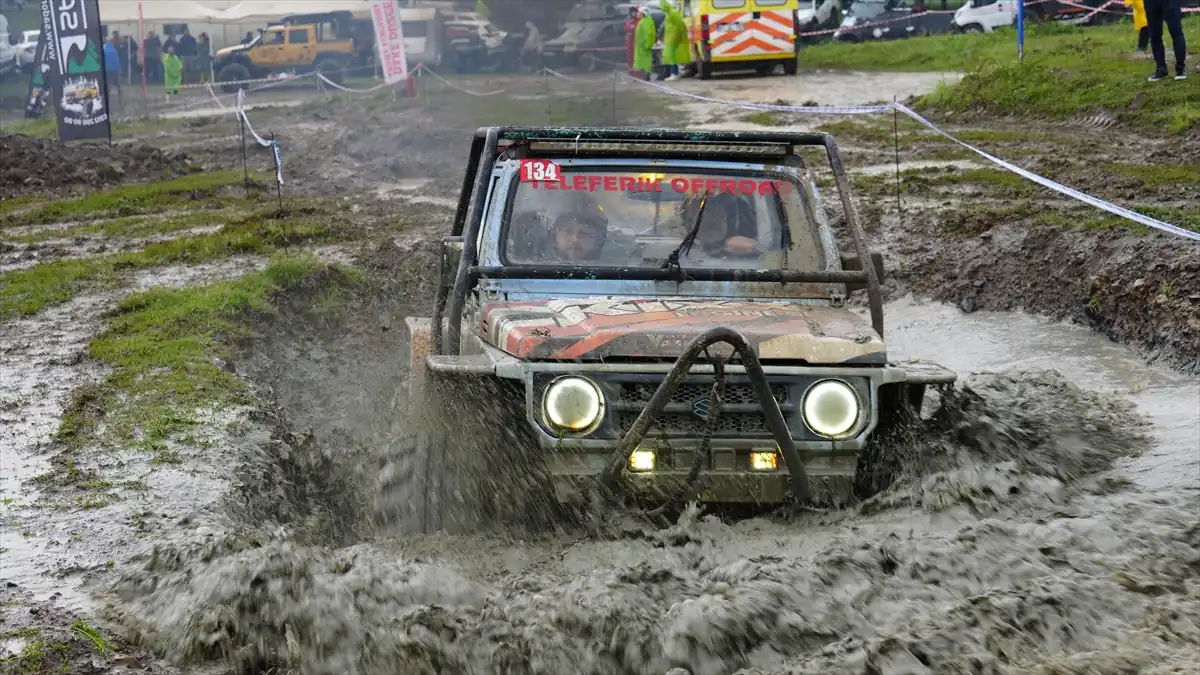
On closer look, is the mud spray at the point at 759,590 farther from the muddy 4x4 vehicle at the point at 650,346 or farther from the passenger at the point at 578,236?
the passenger at the point at 578,236

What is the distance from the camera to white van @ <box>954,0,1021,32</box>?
101 ft

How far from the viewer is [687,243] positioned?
5875mm

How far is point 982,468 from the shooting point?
5141 millimetres

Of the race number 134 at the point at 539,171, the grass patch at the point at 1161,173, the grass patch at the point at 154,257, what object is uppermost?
the race number 134 at the point at 539,171

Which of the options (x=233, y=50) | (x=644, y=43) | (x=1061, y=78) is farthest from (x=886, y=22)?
(x=233, y=50)

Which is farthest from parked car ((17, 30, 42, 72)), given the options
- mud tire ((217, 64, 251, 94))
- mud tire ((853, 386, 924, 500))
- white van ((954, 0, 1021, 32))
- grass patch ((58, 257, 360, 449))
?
mud tire ((853, 386, 924, 500))

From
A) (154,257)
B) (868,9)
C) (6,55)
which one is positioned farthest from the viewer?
(6,55)

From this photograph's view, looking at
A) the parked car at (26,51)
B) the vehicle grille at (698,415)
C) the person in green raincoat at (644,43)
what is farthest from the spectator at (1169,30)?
the parked car at (26,51)

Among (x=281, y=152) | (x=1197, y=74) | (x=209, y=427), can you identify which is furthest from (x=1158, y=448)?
(x=281, y=152)

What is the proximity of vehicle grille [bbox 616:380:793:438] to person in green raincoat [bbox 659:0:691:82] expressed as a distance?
2282 cm

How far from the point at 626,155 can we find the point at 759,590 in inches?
101

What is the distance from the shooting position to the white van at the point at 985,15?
30844 mm

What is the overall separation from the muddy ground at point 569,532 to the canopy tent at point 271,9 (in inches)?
1030

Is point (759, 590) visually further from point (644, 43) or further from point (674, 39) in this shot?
point (644, 43)
